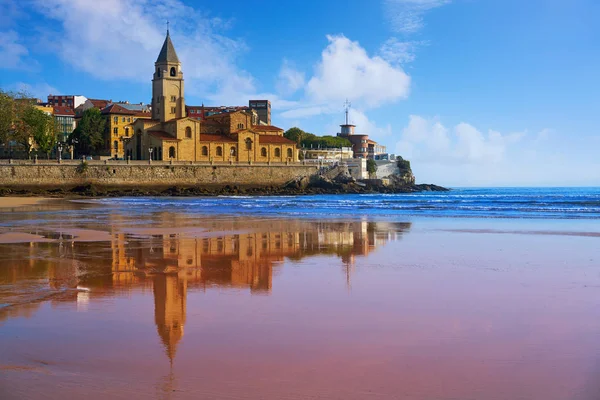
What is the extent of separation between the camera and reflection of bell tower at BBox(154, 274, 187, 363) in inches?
282

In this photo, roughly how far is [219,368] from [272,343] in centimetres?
98

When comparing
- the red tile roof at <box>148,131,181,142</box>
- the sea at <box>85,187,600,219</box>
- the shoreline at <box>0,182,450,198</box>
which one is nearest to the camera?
the sea at <box>85,187,600,219</box>

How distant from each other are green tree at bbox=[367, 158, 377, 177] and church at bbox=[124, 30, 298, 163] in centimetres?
1538

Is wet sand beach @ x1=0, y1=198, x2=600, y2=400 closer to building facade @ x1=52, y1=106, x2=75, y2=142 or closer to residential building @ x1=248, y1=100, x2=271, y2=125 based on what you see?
building facade @ x1=52, y1=106, x2=75, y2=142

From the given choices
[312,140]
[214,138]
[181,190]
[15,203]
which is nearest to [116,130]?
[214,138]

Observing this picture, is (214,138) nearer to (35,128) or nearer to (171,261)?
(35,128)

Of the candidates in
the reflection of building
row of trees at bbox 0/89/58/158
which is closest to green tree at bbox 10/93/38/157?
row of trees at bbox 0/89/58/158

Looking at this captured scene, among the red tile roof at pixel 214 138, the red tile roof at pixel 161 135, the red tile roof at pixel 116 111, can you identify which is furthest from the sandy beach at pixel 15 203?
the red tile roof at pixel 116 111

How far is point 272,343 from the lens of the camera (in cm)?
703

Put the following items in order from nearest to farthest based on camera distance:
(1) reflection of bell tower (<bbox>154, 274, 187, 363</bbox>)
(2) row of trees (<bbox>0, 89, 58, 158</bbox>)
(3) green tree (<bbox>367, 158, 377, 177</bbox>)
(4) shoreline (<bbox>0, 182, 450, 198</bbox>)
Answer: (1) reflection of bell tower (<bbox>154, 274, 187, 363</bbox>) → (4) shoreline (<bbox>0, 182, 450, 198</bbox>) → (2) row of trees (<bbox>0, 89, 58, 158</bbox>) → (3) green tree (<bbox>367, 158, 377, 177</bbox>)

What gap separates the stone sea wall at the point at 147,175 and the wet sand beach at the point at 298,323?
50532 millimetres

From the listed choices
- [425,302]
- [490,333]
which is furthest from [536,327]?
[425,302]

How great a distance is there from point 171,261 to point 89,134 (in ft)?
249

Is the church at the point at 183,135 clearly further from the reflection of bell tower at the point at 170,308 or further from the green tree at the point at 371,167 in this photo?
the reflection of bell tower at the point at 170,308
